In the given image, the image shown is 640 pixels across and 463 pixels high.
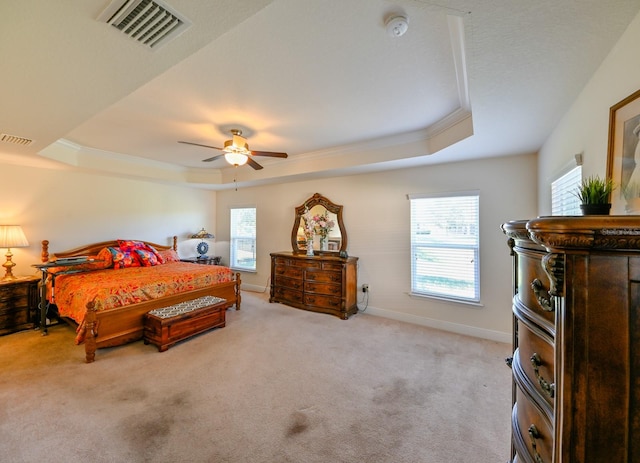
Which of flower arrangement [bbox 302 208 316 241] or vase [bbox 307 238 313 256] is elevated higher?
flower arrangement [bbox 302 208 316 241]

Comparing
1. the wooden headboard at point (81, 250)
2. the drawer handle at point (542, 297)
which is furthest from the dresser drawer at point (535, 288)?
the wooden headboard at point (81, 250)

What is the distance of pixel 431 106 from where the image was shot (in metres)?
2.83

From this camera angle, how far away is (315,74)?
225 cm

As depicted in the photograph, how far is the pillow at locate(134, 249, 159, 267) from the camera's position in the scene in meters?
4.80

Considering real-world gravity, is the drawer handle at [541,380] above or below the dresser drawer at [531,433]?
above

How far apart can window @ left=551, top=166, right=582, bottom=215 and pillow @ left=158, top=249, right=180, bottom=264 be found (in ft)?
19.5

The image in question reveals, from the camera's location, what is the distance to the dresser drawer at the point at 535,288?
31.9 inches

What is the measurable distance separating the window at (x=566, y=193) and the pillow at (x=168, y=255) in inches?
234

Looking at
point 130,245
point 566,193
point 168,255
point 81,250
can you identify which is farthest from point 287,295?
point 566,193

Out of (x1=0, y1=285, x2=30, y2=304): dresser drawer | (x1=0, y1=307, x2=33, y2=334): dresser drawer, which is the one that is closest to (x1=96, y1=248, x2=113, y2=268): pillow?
(x1=0, y1=285, x2=30, y2=304): dresser drawer

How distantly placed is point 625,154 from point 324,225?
3887 mm

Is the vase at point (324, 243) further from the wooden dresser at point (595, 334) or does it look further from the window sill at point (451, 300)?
the wooden dresser at point (595, 334)

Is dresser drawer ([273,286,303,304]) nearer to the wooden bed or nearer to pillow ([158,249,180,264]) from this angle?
the wooden bed

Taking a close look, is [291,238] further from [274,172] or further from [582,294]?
[582,294]
